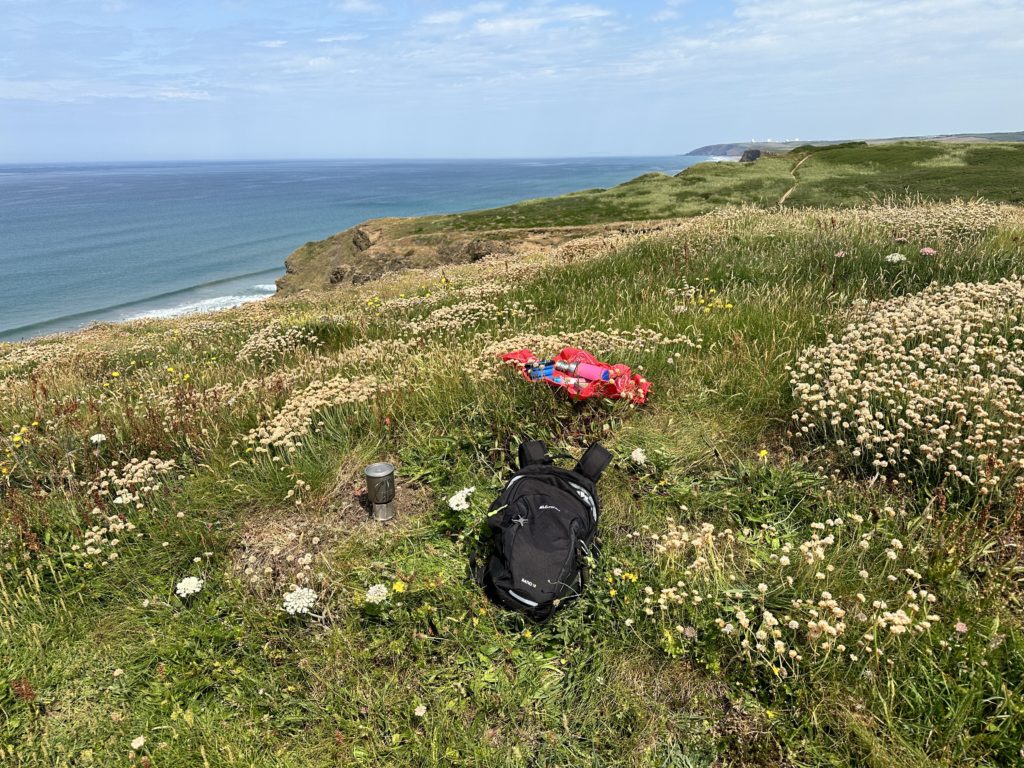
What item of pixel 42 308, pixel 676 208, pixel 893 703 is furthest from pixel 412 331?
pixel 42 308

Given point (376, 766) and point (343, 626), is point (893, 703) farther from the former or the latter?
point (343, 626)

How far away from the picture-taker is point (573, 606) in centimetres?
340

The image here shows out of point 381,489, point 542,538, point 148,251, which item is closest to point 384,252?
point 381,489

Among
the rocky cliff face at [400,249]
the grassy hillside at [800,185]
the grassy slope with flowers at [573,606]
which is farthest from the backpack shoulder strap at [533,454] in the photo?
the grassy hillside at [800,185]

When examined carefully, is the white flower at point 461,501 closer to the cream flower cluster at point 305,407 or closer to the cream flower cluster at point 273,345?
the cream flower cluster at point 305,407

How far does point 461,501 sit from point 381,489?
0.66 meters

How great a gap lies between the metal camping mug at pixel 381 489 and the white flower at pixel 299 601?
0.85 meters

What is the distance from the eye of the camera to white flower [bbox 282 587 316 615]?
341 cm

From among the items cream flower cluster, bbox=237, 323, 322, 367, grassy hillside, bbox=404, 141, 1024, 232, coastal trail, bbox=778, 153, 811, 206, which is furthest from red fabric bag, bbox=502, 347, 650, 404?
coastal trail, bbox=778, 153, 811, 206

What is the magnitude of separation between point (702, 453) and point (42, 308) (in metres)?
58.7

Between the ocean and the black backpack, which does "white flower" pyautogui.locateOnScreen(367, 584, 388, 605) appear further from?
the ocean

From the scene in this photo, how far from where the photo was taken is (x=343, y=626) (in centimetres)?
342

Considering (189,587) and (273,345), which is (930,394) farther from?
(273,345)

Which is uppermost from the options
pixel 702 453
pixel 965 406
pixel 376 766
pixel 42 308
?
pixel 965 406
